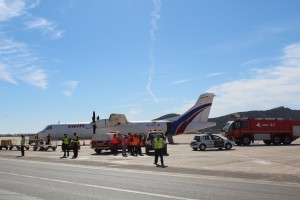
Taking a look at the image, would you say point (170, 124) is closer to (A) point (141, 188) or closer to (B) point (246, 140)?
(B) point (246, 140)

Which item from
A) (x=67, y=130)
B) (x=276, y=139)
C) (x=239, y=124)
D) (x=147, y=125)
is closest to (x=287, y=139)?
(x=276, y=139)

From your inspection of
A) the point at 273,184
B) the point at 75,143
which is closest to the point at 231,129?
the point at 75,143

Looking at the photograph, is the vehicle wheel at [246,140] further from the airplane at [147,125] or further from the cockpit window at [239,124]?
the airplane at [147,125]

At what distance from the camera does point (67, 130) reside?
167ft

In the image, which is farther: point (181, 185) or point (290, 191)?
point (181, 185)

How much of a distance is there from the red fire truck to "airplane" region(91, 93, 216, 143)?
6.69m

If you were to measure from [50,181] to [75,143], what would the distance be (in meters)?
16.2

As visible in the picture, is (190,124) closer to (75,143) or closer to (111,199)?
(75,143)

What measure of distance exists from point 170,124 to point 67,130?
42.6 feet

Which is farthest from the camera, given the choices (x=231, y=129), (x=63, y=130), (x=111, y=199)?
(x=63, y=130)

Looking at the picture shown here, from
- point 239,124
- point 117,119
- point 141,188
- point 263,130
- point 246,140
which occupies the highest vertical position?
point 117,119

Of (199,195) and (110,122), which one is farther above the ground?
(110,122)

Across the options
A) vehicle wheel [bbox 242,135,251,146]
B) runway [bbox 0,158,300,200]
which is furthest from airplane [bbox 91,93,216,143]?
runway [bbox 0,158,300,200]

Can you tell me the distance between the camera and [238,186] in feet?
43.4
